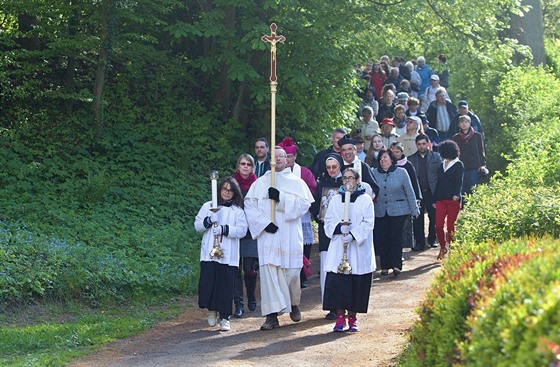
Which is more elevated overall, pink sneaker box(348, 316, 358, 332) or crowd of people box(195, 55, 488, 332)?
crowd of people box(195, 55, 488, 332)

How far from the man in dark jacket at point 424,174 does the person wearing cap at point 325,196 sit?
15.5 feet

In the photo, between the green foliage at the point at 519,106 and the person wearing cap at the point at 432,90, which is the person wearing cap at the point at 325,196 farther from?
the person wearing cap at the point at 432,90

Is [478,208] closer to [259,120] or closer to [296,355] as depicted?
[296,355]

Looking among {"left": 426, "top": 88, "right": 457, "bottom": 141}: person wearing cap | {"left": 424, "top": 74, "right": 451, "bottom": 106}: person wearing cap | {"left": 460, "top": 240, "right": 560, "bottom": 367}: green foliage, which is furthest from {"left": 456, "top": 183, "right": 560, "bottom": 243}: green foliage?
{"left": 424, "top": 74, "right": 451, "bottom": 106}: person wearing cap

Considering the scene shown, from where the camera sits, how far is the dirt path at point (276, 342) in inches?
400

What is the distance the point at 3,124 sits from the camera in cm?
1931

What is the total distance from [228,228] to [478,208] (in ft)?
9.22

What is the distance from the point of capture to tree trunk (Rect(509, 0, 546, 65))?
27.9 m

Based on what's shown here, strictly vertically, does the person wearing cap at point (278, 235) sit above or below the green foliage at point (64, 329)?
above

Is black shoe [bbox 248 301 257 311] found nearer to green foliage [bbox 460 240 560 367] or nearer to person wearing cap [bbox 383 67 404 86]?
green foliage [bbox 460 240 560 367]

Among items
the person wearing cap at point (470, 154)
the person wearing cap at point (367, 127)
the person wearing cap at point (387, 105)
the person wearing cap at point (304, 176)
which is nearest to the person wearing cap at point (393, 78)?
the person wearing cap at point (387, 105)

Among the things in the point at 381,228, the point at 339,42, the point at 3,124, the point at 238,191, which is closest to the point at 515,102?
the point at 339,42

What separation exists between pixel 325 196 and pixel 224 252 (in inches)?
64.2

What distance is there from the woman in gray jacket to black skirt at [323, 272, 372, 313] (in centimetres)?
368
